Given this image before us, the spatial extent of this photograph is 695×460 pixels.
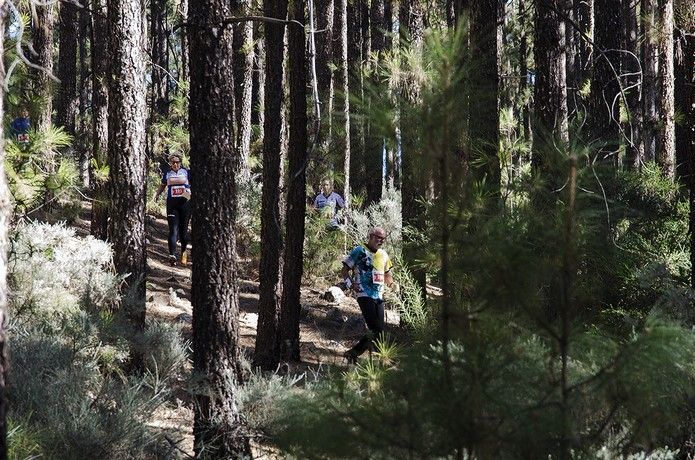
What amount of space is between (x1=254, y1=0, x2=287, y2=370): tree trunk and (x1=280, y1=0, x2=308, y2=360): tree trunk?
164mm

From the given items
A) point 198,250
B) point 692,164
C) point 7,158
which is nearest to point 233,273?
point 198,250

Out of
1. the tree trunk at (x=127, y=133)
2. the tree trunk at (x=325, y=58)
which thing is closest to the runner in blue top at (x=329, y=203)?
the tree trunk at (x=325, y=58)

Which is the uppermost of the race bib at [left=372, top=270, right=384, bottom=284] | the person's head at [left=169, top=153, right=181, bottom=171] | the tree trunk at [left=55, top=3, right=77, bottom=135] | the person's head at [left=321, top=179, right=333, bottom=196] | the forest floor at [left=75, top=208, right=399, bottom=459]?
the tree trunk at [left=55, top=3, right=77, bottom=135]

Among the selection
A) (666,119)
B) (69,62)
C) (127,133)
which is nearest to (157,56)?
(69,62)

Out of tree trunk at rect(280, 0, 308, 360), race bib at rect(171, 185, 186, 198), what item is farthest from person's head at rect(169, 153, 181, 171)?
tree trunk at rect(280, 0, 308, 360)

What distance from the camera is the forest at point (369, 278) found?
2.99 metres

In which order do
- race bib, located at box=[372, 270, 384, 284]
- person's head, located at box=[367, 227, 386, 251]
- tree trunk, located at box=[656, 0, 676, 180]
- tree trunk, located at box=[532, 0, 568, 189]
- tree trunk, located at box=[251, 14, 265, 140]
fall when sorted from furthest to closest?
tree trunk, located at box=[251, 14, 265, 140], tree trunk, located at box=[656, 0, 676, 180], race bib, located at box=[372, 270, 384, 284], person's head, located at box=[367, 227, 386, 251], tree trunk, located at box=[532, 0, 568, 189]

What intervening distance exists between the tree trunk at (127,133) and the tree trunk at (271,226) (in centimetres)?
139

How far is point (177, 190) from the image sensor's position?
41.4 feet

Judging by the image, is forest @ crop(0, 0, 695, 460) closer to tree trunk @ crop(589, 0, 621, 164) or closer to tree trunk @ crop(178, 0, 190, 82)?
tree trunk @ crop(589, 0, 621, 164)

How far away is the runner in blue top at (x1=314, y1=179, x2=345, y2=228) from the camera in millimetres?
14703

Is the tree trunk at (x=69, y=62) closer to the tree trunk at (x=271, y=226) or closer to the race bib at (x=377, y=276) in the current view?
the tree trunk at (x=271, y=226)

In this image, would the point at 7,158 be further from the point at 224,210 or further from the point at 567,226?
the point at 567,226

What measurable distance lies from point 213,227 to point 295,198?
3350mm
